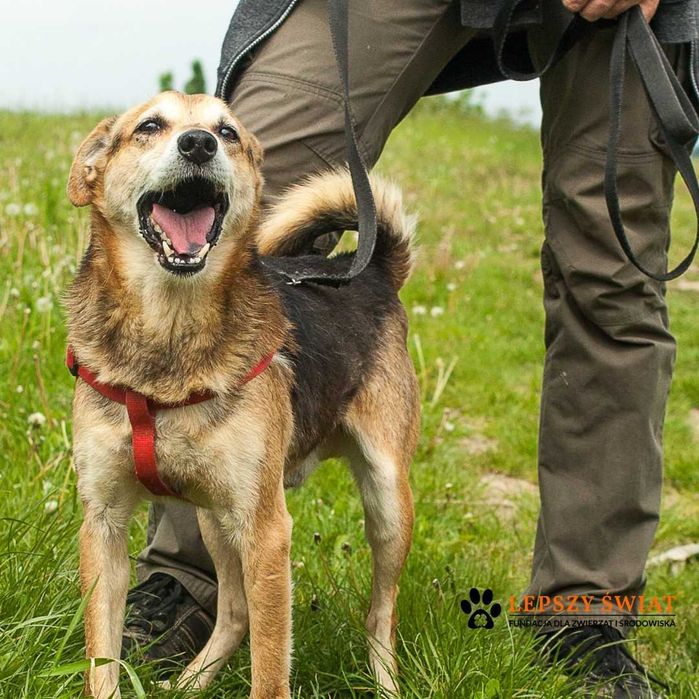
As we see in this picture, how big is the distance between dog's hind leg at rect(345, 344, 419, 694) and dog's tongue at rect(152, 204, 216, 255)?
33.8 inches

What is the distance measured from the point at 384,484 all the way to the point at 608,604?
89cm

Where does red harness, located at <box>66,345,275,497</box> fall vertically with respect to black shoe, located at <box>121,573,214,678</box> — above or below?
above

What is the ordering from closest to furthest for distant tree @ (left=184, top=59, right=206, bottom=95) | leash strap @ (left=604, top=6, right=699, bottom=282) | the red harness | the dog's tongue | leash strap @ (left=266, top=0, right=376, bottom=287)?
1. the red harness
2. the dog's tongue
3. leash strap @ (left=266, top=0, right=376, bottom=287)
4. leash strap @ (left=604, top=6, right=699, bottom=282)
5. distant tree @ (left=184, top=59, right=206, bottom=95)

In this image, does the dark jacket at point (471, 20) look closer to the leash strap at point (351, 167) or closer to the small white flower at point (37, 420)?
the leash strap at point (351, 167)

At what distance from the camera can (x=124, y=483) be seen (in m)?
2.69

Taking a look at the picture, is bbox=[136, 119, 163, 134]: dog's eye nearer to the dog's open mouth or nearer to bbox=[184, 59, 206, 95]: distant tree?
the dog's open mouth

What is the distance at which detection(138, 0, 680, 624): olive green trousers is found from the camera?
10.4ft

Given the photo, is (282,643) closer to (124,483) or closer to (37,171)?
(124,483)

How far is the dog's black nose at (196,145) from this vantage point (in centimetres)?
266

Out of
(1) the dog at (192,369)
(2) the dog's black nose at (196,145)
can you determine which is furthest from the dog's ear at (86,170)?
(2) the dog's black nose at (196,145)

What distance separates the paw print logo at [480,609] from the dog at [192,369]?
0.27 m

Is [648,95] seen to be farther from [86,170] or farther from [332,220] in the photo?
[86,170]

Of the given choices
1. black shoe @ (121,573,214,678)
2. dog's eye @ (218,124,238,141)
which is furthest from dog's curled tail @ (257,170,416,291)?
black shoe @ (121,573,214,678)

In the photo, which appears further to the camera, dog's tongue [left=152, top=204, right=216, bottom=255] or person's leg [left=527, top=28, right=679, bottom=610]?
person's leg [left=527, top=28, right=679, bottom=610]
